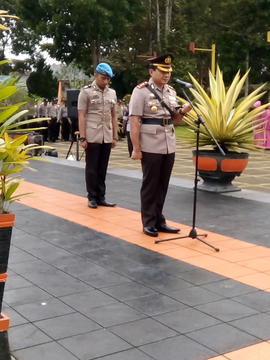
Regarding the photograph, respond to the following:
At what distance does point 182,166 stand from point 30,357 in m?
10.9

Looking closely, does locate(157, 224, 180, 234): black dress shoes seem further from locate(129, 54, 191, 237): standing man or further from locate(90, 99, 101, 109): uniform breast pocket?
locate(90, 99, 101, 109): uniform breast pocket

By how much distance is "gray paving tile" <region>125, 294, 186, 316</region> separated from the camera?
4.07m

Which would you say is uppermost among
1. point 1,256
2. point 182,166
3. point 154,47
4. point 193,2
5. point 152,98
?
point 193,2

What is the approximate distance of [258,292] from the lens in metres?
4.50

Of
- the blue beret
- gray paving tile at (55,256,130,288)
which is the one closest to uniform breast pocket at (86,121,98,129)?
the blue beret

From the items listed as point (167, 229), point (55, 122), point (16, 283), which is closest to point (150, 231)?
point (167, 229)

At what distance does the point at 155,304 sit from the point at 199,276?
0.77 meters

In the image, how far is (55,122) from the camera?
2305cm

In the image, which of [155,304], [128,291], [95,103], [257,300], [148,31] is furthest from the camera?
[148,31]

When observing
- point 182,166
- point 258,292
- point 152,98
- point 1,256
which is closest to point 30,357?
point 1,256

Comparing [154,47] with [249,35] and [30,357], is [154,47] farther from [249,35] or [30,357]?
[30,357]

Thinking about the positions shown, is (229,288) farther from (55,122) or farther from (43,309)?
(55,122)

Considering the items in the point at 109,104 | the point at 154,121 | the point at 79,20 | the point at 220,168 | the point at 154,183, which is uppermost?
the point at 79,20

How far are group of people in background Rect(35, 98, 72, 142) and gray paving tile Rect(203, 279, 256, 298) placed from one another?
18.4 m
